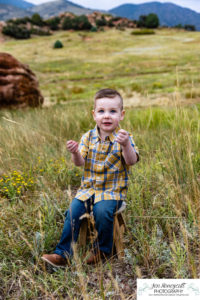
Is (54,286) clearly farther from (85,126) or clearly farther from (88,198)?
(85,126)

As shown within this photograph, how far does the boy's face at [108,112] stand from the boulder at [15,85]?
6383 mm

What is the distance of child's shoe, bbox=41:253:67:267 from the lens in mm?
1879

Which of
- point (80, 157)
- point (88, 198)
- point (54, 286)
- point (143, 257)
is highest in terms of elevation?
point (80, 157)

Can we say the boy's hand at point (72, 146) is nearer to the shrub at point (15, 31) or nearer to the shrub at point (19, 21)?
the shrub at point (15, 31)

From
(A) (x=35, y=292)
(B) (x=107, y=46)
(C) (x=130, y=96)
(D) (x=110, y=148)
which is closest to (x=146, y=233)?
(D) (x=110, y=148)

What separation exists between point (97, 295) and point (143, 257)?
1.30 feet

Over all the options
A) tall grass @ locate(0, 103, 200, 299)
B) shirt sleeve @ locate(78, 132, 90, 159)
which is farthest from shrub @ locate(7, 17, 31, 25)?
shirt sleeve @ locate(78, 132, 90, 159)

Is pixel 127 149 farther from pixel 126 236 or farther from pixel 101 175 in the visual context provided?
pixel 126 236

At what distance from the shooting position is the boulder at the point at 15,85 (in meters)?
8.20

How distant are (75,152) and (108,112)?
1.27ft

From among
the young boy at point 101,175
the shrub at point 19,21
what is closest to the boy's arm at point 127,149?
the young boy at point 101,175

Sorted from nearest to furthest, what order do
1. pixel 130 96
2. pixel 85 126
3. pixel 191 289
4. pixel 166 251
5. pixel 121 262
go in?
pixel 191 289 < pixel 166 251 < pixel 121 262 < pixel 85 126 < pixel 130 96

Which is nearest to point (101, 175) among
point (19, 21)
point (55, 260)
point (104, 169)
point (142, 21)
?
point (104, 169)

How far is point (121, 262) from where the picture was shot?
6.48 ft
